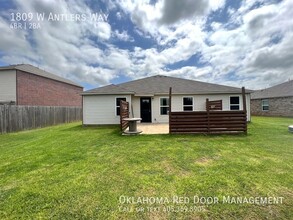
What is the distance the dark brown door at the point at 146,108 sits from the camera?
1495 cm

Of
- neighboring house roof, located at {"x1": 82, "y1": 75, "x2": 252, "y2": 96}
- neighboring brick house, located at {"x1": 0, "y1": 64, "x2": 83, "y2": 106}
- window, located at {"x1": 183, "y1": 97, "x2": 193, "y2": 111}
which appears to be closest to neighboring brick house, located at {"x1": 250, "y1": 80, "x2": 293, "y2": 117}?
neighboring house roof, located at {"x1": 82, "y1": 75, "x2": 252, "y2": 96}

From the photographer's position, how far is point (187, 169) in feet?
14.3

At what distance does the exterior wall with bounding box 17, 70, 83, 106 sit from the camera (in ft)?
60.2

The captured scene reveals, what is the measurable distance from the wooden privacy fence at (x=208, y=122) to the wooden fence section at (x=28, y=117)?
11231mm

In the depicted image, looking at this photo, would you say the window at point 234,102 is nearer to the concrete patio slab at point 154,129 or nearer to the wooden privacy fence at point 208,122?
the wooden privacy fence at point 208,122

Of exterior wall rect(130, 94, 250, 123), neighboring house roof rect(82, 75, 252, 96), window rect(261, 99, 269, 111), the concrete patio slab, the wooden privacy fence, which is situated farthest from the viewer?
window rect(261, 99, 269, 111)

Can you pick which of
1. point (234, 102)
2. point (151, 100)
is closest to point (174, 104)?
point (151, 100)

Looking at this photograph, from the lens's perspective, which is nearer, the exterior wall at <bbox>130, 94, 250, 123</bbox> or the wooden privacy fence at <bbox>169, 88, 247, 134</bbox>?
the wooden privacy fence at <bbox>169, 88, 247, 134</bbox>

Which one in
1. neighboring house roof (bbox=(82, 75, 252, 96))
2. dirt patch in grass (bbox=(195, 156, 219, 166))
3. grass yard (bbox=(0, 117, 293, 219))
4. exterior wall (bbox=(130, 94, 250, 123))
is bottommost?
grass yard (bbox=(0, 117, 293, 219))

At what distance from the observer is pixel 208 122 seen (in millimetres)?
8883

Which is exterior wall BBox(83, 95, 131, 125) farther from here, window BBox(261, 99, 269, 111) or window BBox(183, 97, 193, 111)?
window BBox(261, 99, 269, 111)

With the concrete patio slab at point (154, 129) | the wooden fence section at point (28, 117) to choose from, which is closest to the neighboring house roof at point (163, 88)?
the concrete patio slab at point (154, 129)

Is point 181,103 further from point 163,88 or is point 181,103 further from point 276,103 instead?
point 276,103

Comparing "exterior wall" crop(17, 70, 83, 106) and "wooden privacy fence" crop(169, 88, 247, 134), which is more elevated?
"exterior wall" crop(17, 70, 83, 106)
